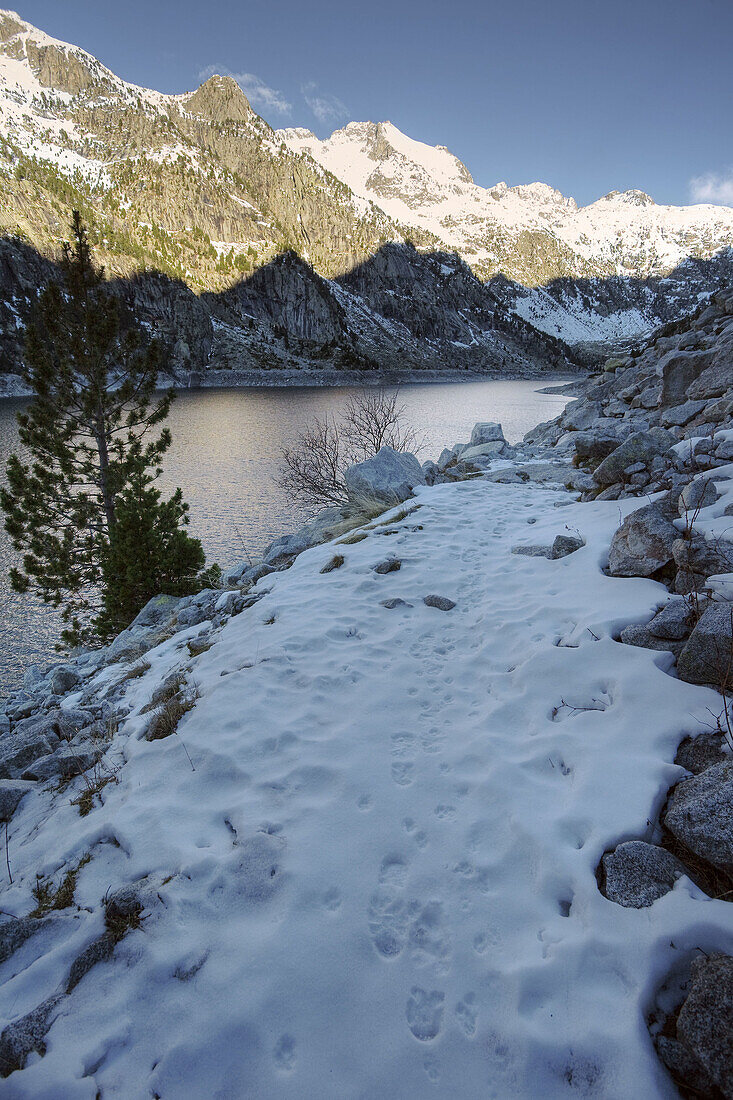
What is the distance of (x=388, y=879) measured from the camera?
2.93 meters

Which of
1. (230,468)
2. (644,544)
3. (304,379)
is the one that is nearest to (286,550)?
(644,544)

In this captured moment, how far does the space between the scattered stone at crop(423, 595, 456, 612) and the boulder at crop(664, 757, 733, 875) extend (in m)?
3.63

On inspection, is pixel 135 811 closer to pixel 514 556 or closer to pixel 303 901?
pixel 303 901

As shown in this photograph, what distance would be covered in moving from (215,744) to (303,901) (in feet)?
5.73

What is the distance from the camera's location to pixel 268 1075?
2.08 meters

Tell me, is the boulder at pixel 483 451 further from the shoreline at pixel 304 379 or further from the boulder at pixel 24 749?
the shoreline at pixel 304 379

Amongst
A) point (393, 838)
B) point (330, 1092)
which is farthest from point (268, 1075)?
point (393, 838)

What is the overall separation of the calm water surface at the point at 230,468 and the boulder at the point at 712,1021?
43.9ft

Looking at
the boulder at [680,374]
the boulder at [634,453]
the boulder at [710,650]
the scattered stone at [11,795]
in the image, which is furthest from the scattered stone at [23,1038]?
the boulder at [680,374]

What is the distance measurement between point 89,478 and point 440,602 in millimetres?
12959

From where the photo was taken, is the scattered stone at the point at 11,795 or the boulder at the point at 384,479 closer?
the scattered stone at the point at 11,795

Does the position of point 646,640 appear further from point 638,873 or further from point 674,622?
point 638,873

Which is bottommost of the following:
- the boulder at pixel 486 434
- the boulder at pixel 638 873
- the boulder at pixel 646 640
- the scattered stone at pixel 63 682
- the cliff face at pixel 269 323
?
the scattered stone at pixel 63 682

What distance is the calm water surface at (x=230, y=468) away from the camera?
14.2 meters
